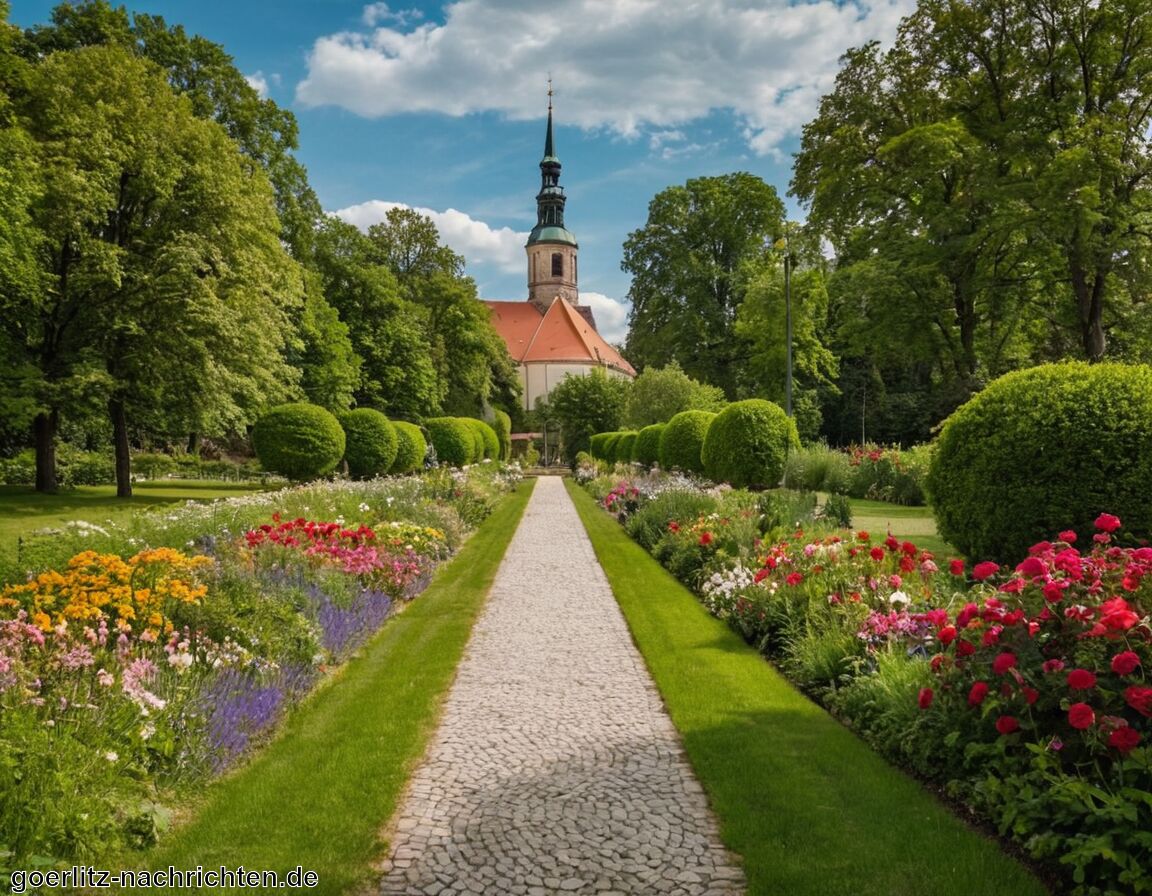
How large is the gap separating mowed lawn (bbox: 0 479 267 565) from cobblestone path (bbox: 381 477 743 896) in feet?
27.2

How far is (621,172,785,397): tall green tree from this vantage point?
123 ft

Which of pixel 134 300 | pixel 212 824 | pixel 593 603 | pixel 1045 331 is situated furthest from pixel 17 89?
pixel 1045 331

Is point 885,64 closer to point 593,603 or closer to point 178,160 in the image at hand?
point 178,160

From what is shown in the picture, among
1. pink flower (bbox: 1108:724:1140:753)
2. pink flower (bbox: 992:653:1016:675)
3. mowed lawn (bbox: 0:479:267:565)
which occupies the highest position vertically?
pink flower (bbox: 992:653:1016:675)

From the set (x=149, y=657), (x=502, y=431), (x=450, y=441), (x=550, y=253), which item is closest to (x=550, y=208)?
(x=550, y=253)

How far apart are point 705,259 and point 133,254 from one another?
27449 millimetres

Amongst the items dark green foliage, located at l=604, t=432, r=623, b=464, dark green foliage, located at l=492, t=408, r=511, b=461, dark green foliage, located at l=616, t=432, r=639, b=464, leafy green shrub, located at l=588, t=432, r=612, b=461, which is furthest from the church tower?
dark green foliage, located at l=616, t=432, r=639, b=464

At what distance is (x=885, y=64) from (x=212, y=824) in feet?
83.0

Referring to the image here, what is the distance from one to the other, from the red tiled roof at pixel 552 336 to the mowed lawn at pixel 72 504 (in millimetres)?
38243

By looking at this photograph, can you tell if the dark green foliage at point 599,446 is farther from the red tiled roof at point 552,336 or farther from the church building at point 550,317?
the red tiled roof at point 552,336

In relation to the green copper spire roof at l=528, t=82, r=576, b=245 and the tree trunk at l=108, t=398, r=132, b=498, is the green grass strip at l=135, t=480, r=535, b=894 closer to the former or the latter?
the tree trunk at l=108, t=398, r=132, b=498


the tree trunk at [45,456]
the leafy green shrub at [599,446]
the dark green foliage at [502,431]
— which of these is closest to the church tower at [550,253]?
the dark green foliage at [502,431]

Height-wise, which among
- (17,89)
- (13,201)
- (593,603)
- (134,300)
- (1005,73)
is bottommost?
(593,603)

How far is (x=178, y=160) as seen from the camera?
1780cm
